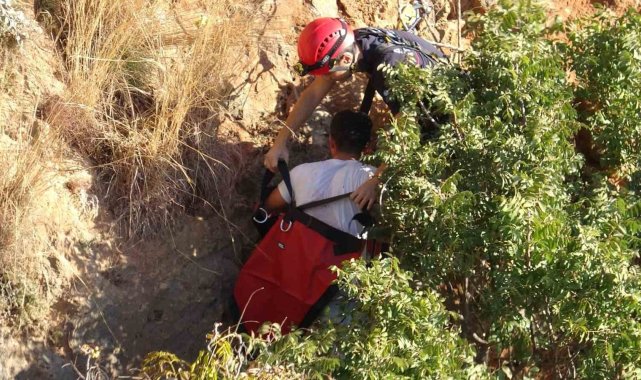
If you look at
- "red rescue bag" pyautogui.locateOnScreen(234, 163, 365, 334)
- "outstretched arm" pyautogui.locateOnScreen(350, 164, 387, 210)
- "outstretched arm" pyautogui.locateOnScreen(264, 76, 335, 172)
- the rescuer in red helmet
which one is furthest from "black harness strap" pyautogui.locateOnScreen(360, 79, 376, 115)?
"outstretched arm" pyautogui.locateOnScreen(350, 164, 387, 210)

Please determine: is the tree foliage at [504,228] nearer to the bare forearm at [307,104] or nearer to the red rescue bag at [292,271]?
the red rescue bag at [292,271]

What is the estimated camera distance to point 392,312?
4.55 m

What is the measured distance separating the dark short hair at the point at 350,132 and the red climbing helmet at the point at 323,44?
304 mm

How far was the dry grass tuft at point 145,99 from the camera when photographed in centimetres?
610

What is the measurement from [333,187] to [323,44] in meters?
0.79

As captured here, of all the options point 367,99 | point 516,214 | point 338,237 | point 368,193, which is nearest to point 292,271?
point 338,237

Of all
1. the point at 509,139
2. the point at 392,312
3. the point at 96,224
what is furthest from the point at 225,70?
the point at 392,312

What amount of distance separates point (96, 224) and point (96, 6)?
132 centimetres

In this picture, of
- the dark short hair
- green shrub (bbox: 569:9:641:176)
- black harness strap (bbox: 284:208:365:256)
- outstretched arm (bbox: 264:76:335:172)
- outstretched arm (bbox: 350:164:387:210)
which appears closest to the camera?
outstretched arm (bbox: 350:164:387:210)

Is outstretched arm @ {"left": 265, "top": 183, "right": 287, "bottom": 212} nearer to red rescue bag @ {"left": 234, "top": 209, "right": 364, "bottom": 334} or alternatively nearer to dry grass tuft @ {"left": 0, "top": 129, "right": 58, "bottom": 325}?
red rescue bag @ {"left": 234, "top": 209, "right": 364, "bottom": 334}

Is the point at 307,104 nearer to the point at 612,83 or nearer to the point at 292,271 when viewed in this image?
the point at 292,271

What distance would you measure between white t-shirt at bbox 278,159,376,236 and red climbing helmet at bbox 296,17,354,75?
55cm

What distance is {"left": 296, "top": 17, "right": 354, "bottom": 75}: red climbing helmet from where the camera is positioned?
19.6ft

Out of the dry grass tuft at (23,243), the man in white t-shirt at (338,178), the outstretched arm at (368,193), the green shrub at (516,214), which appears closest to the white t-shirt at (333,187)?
the man in white t-shirt at (338,178)
